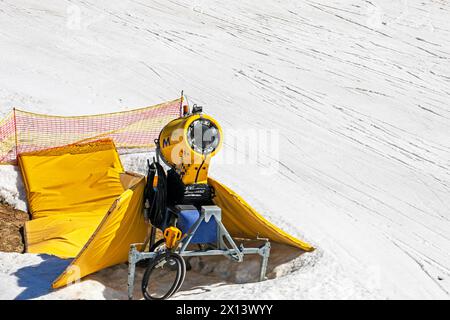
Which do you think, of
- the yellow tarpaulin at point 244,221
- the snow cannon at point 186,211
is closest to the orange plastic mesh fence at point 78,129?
the yellow tarpaulin at point 244,221

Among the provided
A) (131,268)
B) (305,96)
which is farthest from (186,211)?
(305,96)

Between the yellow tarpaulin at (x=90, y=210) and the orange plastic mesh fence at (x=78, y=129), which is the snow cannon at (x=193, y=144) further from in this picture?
the orange plastic mesh fence at (x=78, y=129)

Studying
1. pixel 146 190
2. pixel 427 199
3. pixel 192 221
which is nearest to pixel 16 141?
pixel 146 190

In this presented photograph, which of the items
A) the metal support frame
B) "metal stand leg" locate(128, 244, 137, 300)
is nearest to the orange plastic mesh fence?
the metal support frame

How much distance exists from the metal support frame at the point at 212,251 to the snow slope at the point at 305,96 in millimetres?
376

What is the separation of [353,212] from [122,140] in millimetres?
5126

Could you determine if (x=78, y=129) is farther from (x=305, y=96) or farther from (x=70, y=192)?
(x=305, y=96)

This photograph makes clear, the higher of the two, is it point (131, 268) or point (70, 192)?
point (131, 268)

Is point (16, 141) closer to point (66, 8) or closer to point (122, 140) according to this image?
point (122, 140)

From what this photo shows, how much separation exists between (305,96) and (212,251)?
995 centimetres

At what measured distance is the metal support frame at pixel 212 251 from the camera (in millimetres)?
7375

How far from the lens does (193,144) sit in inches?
305

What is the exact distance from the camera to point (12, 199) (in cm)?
1210

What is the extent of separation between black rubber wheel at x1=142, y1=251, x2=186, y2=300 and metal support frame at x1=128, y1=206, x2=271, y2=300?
12 cm
